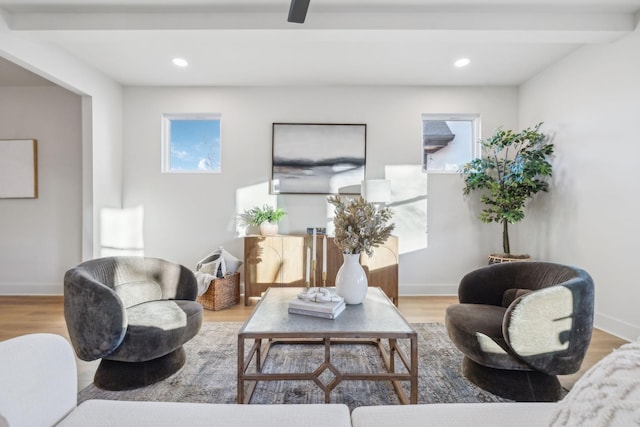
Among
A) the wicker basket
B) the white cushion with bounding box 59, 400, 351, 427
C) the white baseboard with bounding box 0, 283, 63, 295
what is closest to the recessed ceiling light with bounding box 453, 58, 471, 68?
the wicker basket

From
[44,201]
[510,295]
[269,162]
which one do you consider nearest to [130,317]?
[510,295]

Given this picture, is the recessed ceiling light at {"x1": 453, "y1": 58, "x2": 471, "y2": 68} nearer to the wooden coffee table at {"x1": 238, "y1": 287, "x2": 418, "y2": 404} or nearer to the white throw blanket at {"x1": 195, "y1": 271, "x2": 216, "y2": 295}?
the wooden coffee table at {"x1": 238, "y1": 287, "x2": 418, "y2": 404}

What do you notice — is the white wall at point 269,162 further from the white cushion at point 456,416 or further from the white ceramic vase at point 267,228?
the white cushion at point 456,416

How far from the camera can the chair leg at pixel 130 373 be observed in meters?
1.96

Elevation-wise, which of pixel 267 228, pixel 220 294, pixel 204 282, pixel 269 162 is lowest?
pixel 220 294

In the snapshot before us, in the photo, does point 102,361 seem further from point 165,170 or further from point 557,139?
point 557,139

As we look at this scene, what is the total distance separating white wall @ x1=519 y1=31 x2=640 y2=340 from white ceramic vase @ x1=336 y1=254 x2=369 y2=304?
2.31m

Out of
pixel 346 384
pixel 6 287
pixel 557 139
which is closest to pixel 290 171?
pixel 346 384

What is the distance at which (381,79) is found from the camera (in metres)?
3.91

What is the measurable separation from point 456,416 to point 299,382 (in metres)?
1.30

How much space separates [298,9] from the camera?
1754 mm

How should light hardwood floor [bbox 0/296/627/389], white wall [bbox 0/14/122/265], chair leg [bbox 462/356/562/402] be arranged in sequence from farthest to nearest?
white wall [bbox 0/14/122/265], light hardwood floor [bbox 0/296/627/389], chair leg [bbox 462/356/562/402]

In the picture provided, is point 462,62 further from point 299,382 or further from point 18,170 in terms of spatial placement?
point 18,170

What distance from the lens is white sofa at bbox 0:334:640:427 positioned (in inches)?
33.5
